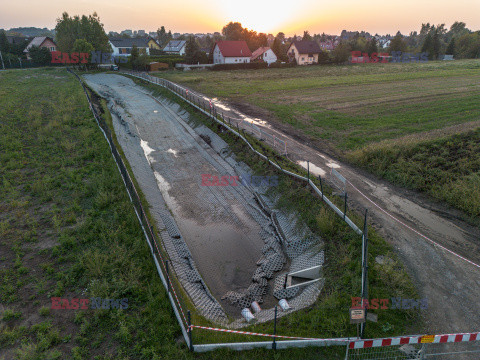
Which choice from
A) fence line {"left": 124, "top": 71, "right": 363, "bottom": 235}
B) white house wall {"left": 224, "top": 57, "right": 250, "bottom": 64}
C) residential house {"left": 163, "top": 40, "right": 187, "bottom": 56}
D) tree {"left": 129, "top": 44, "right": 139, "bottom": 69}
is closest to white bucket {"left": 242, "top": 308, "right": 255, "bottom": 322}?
fence line {"left": 124, "top": 71, "right": 363, "bottom": 235}

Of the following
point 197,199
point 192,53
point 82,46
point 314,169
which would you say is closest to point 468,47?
point 192,53

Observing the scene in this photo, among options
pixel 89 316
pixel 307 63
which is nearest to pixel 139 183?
pixel 89 316

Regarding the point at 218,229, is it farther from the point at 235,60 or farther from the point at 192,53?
the point at 235,60

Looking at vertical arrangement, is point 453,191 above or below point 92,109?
below

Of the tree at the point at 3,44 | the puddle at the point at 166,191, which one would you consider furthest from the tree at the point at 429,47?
the tree at the point at 3,44

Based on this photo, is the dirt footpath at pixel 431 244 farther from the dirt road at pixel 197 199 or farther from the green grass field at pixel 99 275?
the dirt road at pixel 197 199

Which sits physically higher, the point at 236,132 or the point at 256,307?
the point at 236,132

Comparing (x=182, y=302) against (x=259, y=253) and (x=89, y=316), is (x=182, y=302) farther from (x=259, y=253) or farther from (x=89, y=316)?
(x=259, y=253)
